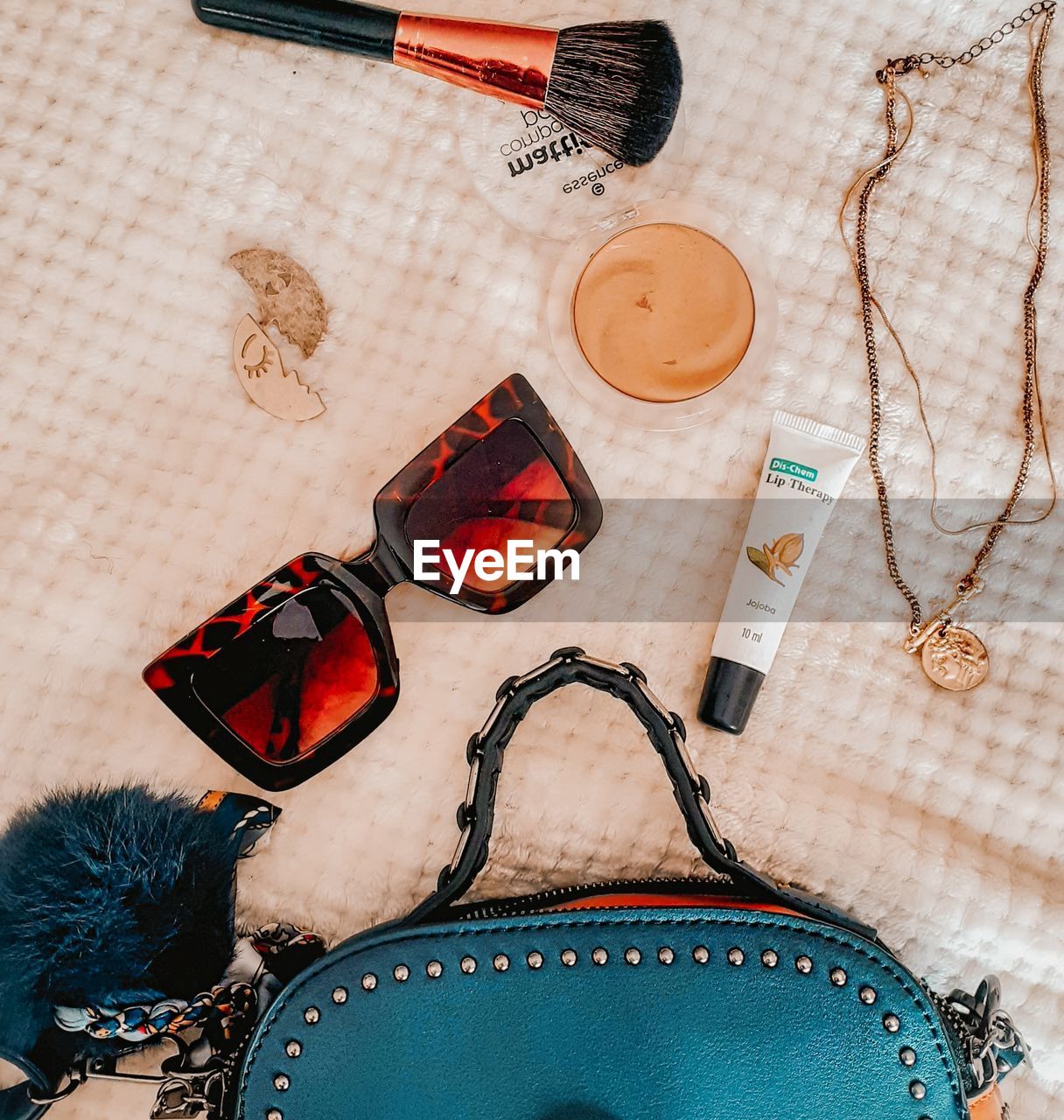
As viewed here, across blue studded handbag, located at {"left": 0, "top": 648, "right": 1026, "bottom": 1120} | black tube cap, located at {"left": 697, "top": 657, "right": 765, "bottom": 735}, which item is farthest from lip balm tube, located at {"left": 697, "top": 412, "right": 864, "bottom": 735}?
blue studded handbag, located at {"left": 0, "top": 648, "right": 1026, "bottom": 1120}

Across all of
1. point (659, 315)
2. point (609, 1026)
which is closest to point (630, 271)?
point (659, 315)

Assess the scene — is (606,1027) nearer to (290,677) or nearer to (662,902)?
(662,902)

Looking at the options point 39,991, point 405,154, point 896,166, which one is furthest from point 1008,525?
point 39,991

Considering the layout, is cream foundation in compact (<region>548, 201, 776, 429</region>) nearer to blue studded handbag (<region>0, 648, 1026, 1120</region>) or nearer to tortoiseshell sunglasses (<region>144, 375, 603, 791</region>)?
tortoiseshell sunglasses (<region>144, 375, 603, 791</region>)

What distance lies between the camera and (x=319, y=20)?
1.59 ft

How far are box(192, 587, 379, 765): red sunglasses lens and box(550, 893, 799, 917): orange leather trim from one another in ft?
0.50

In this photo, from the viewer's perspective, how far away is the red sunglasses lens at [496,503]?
1.62ft

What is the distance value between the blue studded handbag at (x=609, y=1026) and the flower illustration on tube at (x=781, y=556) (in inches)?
6.6

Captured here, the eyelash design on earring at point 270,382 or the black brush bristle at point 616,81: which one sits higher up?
the black brush bristle at point 616,81

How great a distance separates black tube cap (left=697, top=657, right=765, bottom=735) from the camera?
0.50m

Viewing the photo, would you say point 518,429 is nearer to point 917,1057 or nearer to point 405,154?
point 405,154

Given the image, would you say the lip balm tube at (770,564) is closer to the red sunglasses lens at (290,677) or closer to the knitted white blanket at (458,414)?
the knitted white blanket at (458,414)

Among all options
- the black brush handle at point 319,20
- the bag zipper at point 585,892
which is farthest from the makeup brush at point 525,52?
the bag zipper at point 585,892

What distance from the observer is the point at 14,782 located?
0.50 meters
